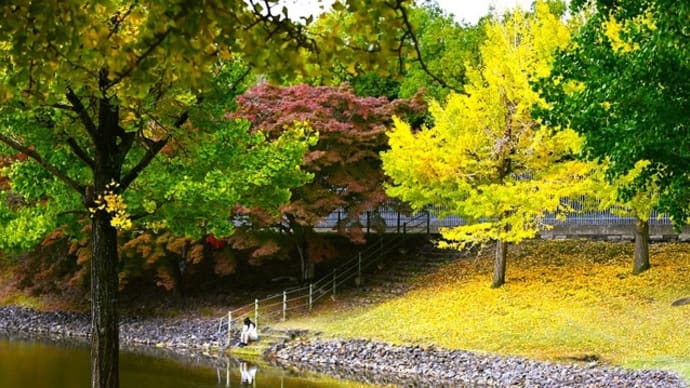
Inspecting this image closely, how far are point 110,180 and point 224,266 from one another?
13884 mm

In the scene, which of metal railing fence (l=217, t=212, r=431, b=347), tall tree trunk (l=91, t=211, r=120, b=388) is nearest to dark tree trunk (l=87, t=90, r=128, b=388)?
tall tree trunk (l=91, t=211, r=120, b=388)

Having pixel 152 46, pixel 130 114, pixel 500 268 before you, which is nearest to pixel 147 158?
pixel 130 114

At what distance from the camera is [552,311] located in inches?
645

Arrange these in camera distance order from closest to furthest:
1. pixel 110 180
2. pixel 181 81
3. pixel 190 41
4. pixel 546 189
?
pixel 190 41
pixel 181 81
pixel 110 180
pixel 546 189

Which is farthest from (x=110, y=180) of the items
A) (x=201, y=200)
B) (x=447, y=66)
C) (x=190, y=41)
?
(x=447, y=66)

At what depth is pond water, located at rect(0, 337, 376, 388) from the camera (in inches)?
561

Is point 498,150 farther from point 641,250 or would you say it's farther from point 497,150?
point 641,250

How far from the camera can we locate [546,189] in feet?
53.7

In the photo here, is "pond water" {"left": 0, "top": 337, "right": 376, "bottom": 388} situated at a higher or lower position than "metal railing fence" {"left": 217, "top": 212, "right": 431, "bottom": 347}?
lower

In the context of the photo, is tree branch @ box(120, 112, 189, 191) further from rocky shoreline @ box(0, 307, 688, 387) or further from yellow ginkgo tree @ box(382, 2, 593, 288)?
yellow ginkgo tree @ box(382, 2, 593, 288)

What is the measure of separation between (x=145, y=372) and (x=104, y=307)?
8564mm

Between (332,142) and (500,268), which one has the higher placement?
(332,142)

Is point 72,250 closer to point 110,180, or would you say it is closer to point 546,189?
point 546,189

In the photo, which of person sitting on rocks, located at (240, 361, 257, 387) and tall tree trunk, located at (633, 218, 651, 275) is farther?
tall tree trunk, located at (633, 218, 651, 275)
